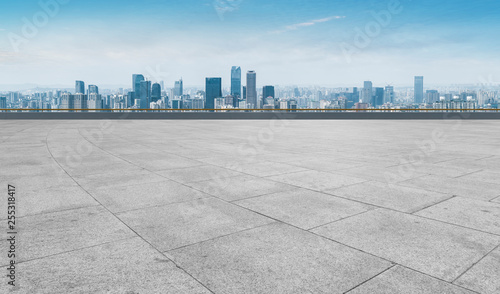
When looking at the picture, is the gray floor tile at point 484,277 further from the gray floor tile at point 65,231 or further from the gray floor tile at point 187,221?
the gray floor tile at point 65,231

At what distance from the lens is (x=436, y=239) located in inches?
185

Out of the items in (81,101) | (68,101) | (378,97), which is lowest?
(81,101)

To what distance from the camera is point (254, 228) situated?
16.7 feet

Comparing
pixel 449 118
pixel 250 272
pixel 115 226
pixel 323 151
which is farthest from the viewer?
pixel 449 118

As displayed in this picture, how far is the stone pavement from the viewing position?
3.61m

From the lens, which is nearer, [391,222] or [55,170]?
[391,222]

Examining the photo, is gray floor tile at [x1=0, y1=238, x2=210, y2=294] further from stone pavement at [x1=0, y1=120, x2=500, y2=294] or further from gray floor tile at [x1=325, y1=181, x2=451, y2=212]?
gray floor tile at [x1=325, y1=181, x2=451, y2=212]

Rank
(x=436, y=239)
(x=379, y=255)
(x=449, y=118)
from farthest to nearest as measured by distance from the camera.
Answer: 1. (x=449, y=118)
2. (x=436, y=239)
3. (x=379, y=255)

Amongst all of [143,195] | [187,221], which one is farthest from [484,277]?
[143,195]

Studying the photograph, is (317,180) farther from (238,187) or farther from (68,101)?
(68,101)

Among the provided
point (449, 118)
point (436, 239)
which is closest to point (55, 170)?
point (436, 239)

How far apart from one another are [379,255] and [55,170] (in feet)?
27.9

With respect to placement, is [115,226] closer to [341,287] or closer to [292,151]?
[341,287]

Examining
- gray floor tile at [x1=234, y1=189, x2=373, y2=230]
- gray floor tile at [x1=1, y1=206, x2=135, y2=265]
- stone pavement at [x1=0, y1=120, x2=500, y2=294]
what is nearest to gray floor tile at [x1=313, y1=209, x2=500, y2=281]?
stone pavement at [x1=0, y1=120, x2=500, y2=294]
